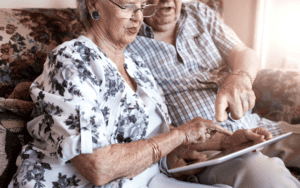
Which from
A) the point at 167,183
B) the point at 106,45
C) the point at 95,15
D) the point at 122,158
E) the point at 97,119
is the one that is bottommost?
the point at 167,183

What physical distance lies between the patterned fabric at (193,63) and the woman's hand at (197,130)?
0.22m

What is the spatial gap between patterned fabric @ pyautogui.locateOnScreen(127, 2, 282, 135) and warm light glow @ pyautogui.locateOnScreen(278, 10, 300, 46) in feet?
3.69

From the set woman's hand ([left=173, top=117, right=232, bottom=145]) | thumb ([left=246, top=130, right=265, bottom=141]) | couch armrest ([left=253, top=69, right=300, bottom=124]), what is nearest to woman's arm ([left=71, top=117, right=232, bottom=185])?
woman's hand ([left=173, top=117, right=232, bottom=145])

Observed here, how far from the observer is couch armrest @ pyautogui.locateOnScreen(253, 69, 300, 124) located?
1.37 metres

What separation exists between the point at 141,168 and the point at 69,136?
0.83ft

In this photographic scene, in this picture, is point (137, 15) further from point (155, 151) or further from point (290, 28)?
point (290, 28)

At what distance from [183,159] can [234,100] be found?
1.01 feet

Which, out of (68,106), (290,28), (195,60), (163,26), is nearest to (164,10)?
(163,26)

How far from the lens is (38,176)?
73 centimetres

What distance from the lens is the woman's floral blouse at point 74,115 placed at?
26.4 inches

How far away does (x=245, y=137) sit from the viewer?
0.97 meters

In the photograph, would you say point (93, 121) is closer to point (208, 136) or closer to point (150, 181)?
point (150, 181)

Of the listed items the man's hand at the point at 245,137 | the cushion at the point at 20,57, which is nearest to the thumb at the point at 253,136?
the man's hand at the point at 245,137

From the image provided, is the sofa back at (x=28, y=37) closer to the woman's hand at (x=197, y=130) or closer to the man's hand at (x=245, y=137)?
the woman's hand at (x=197, y=130)
